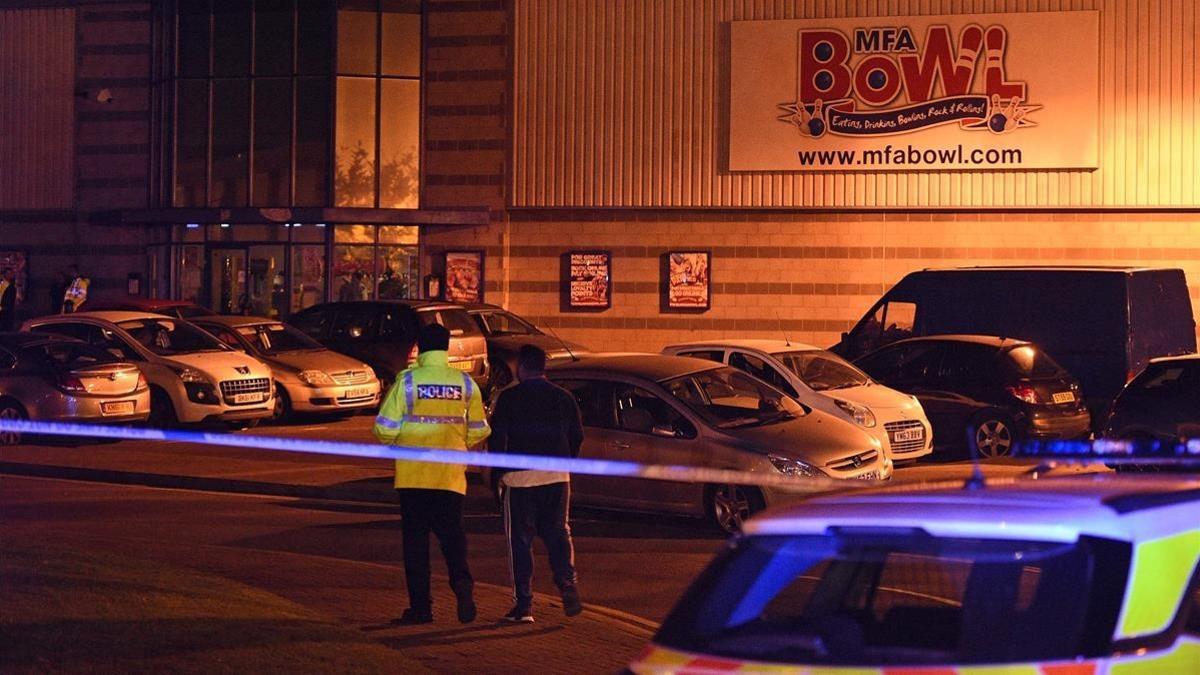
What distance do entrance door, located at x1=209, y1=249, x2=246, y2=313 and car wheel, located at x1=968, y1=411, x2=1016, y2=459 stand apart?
1869cm

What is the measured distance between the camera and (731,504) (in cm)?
1343

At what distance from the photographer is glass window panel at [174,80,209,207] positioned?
33.7 m

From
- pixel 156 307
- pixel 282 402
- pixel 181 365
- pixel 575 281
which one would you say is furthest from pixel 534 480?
pixel 575 281

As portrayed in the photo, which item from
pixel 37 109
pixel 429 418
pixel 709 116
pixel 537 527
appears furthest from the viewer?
pixel 37 109

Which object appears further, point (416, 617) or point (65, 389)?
point (65, 389)

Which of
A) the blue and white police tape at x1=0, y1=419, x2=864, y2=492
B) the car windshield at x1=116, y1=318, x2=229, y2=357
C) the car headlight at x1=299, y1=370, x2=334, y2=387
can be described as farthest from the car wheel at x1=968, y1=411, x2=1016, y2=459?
the car windshield at x1=116, y1=318, x2=229, y2=357

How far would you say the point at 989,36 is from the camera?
1189 inches

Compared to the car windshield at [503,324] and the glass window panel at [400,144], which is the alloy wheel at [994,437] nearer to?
the car windshield at [503,324]

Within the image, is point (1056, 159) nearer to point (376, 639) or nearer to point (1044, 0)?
→ point (1044, 0)

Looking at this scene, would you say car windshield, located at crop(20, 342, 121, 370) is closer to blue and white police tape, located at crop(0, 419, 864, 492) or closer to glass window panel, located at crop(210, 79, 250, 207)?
blue and white police tape, located at crop(0, 419, 864, 492)

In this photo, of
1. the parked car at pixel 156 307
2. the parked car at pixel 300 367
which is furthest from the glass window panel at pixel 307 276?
the parked car at pixel 300 367

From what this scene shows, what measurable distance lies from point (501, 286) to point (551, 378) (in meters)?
18.8

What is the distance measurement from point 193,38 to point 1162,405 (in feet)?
77.6

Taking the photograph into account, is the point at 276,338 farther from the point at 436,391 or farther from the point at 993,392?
the point at 436,391
